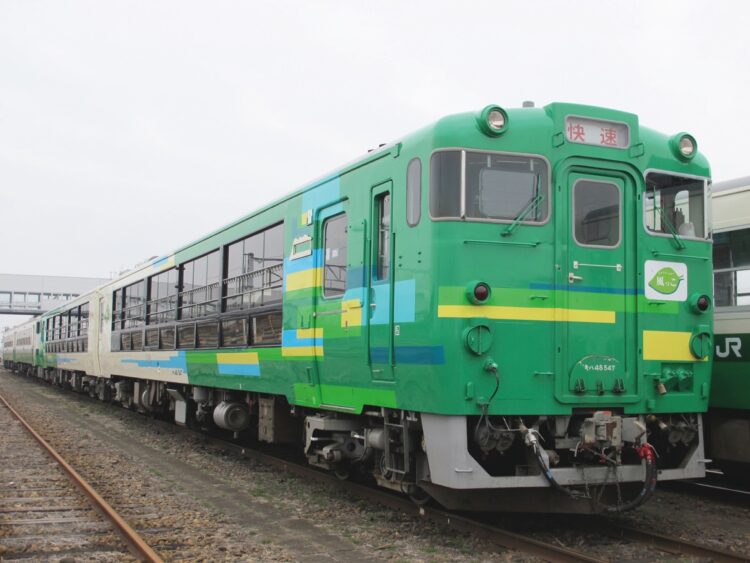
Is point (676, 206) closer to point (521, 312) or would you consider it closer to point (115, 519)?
point (521, 312)

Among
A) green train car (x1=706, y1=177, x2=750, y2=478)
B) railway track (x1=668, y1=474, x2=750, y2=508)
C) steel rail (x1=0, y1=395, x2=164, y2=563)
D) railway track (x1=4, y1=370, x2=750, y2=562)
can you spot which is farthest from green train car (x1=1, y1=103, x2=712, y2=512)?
railway track (x1=668, y1=474, x2=750, y2=508)

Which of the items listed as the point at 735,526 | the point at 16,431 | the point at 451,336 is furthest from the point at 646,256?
the point at 16,431

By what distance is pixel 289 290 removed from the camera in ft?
27.1

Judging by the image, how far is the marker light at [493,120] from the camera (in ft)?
19.7

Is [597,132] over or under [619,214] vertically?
over

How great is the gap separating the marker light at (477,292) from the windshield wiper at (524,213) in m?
0.48

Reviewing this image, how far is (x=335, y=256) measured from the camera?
293 inches

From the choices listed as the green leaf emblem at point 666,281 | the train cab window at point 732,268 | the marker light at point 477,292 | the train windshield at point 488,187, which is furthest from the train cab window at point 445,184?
the train cab window at point 732,268

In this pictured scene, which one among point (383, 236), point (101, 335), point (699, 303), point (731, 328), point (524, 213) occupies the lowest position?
point (101, 335)

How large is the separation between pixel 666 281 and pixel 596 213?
32.8 inches

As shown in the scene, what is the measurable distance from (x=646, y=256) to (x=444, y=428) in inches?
87.7

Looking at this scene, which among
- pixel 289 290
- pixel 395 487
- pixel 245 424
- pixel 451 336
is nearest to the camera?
pixel 451 336

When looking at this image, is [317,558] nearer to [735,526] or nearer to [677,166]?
[735,526]

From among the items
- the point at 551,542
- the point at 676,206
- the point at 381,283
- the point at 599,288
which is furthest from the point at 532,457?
the point at 676,206
